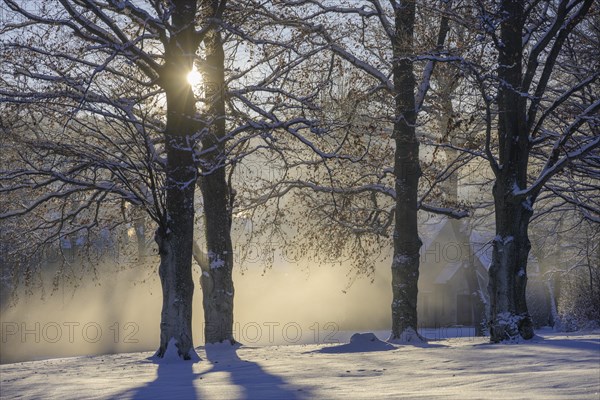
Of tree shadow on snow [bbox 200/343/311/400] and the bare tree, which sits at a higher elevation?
the bare tree

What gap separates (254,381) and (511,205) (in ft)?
25.3

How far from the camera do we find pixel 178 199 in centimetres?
1327

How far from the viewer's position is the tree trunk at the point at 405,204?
661 inches

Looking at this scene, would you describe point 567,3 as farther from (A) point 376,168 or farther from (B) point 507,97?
(A) point 376,168

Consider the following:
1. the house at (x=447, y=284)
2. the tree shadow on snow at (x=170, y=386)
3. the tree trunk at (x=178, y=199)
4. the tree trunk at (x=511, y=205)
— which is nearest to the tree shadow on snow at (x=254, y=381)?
the tree shadow on snow at (x=170, y=386)

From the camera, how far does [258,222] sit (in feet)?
72.3

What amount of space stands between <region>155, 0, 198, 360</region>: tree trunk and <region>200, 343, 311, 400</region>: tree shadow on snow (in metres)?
0.90

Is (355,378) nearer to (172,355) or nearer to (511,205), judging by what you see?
(172,355)

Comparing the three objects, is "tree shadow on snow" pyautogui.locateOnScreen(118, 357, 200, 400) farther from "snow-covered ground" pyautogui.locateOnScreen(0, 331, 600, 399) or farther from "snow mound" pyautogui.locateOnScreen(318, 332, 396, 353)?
"snow mound" pyautogui.locateOnScreen(318, 332, 396, 353)

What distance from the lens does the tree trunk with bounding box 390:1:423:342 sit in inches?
661

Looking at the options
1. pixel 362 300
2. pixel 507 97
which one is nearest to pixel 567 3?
pixel 507 97

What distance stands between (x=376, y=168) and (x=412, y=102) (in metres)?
3.01

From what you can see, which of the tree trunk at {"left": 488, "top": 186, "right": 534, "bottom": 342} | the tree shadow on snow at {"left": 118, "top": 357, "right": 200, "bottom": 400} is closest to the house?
the tree trunk at {"left": 488, "top": 186, "right": 534, "bottom": 342}

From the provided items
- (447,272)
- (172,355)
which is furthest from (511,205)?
(447,272)
